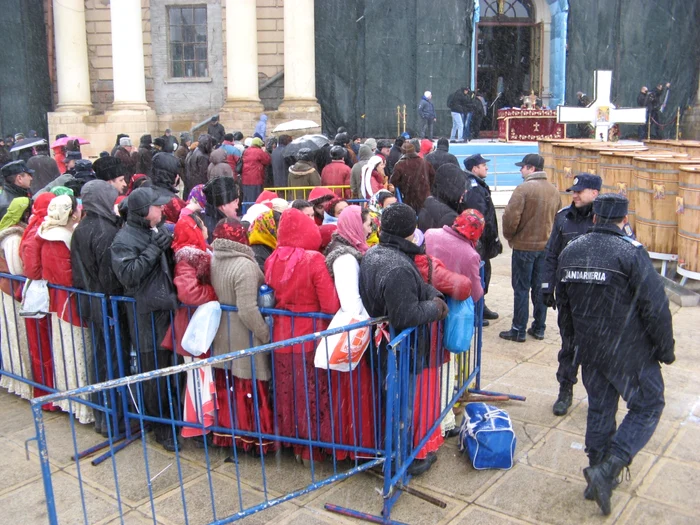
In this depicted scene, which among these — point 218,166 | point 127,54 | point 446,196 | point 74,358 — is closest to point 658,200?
point 446,196

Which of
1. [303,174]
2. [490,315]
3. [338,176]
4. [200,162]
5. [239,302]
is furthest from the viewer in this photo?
[200,162]

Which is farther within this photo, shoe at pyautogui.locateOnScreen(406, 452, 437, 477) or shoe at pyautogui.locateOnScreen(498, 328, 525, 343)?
shoe at pyautogui.locateOnScreen(498, 328, 525, 343)

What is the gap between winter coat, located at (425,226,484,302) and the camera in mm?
5352

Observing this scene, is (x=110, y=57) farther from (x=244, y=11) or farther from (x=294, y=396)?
(x=294, y=396)

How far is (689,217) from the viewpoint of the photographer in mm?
8617

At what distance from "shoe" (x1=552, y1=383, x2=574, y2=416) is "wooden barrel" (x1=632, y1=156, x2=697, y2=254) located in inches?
175

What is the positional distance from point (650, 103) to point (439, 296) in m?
22.5

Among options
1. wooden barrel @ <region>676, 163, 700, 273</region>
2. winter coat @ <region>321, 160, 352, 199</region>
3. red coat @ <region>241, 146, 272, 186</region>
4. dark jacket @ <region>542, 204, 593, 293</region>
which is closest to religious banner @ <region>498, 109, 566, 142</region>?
red coat @ <region>241, 146, 272, 186</region>

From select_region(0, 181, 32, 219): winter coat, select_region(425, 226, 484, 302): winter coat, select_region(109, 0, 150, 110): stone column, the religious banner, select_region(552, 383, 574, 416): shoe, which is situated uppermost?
select_region(109, 0, 150, 110): stone column

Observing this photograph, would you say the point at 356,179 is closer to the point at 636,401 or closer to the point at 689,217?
the point at 689,217

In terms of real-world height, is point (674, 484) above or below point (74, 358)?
below

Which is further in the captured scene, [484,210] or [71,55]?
[71,55]

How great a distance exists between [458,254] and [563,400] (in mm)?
1562

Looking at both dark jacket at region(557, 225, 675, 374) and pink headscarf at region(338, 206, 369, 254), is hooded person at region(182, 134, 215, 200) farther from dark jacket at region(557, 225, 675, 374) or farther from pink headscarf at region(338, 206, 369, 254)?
dark jacket at region(557, 225, 675, 374)
